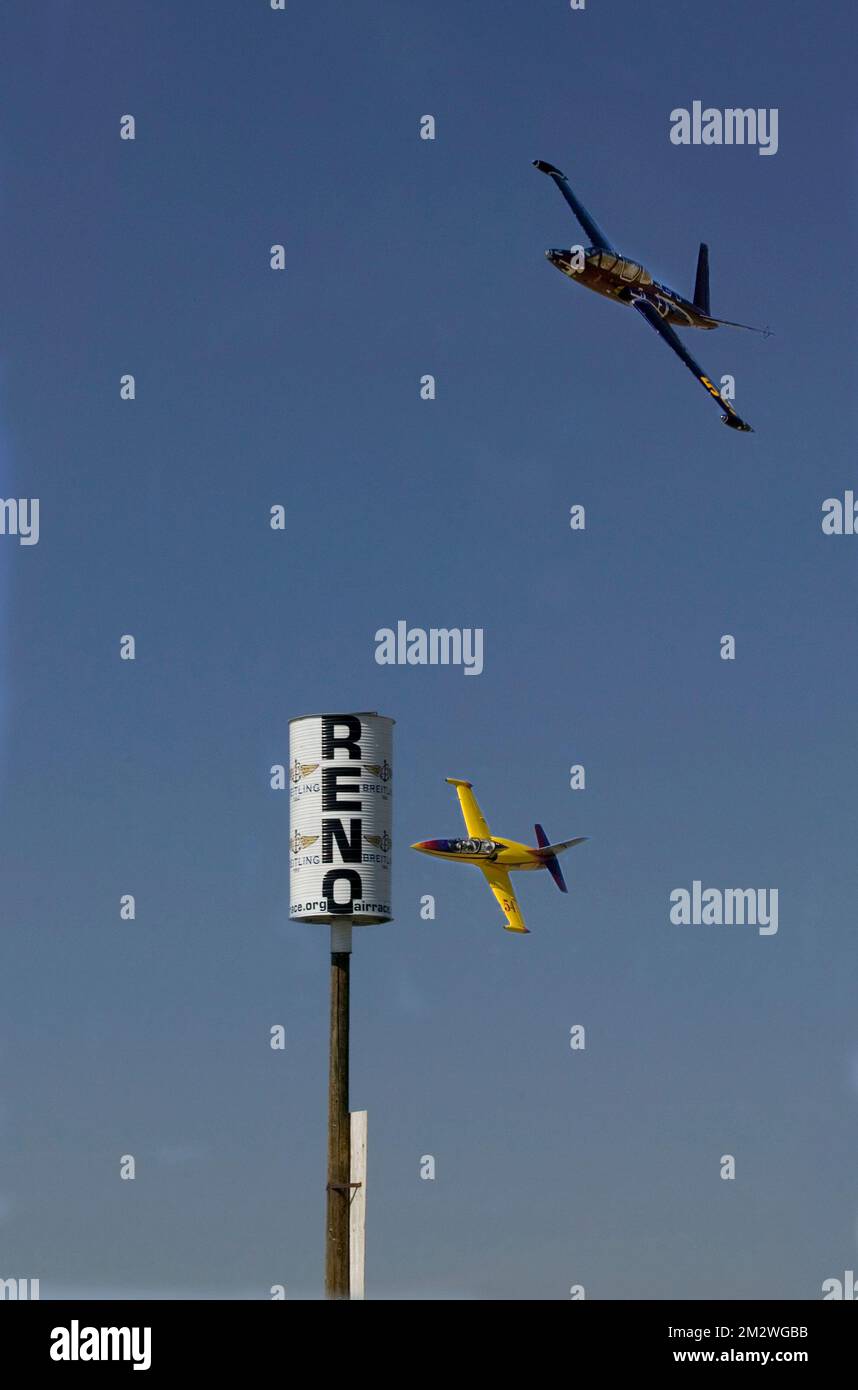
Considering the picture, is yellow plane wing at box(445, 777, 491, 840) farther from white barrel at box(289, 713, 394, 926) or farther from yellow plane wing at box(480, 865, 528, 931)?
white barrel at box(289, 713, 394, 926)

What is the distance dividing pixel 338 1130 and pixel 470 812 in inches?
1446

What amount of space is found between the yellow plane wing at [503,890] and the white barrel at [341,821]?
105 feet

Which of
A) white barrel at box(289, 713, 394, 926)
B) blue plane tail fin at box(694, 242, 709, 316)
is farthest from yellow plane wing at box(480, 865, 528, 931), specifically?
white barrel at box(289, 713, 394, 926)

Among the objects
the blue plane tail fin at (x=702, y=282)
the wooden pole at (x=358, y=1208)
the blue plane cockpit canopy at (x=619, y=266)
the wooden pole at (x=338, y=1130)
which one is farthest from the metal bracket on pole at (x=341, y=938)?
the blue plane tail fin at (x=702, y=282)

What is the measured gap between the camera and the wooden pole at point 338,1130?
35.9 metres

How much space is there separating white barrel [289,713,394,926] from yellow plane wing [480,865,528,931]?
105 feet

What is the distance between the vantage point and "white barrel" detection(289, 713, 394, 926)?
121ft

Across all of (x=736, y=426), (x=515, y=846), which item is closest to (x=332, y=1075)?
(x=736, y=426)

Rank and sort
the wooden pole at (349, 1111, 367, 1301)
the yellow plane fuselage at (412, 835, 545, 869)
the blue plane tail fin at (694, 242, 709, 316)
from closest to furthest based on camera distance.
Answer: the wooden pole at (349, 1111, 367, 1301) < the blue plane tail fin at (694, 242, 709, 316) < the yellow plane fuselage at (412, 835, 545, 869)

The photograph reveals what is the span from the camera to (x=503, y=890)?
69.6 meters
